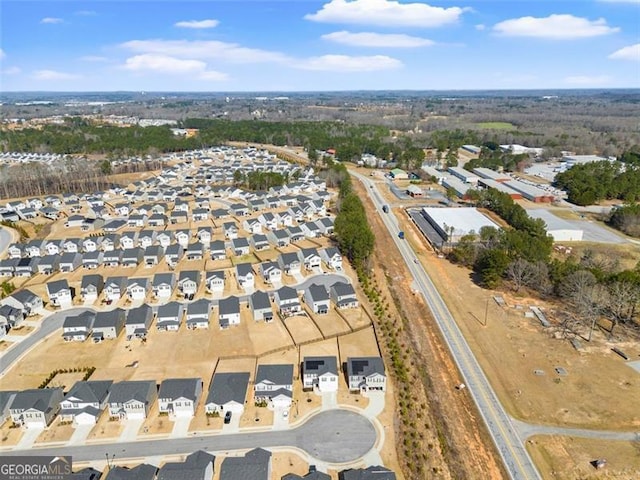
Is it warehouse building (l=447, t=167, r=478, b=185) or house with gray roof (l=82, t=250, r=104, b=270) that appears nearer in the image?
house with gray roof (l=82, t=250, r=104, b=270)

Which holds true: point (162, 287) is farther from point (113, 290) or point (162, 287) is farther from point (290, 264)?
point (290, 264)

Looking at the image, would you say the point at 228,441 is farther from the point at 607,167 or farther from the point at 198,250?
the point at 607,167

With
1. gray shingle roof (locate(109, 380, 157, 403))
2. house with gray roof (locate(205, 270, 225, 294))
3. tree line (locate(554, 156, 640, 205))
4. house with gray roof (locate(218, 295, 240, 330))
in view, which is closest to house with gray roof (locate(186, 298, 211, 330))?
house with gray roof (locate(218, 295, 240, 330))

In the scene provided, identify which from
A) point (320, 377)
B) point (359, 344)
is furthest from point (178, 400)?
point (359, 344)

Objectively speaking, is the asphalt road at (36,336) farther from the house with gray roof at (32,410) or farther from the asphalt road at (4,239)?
the asphalt road at (4,239)

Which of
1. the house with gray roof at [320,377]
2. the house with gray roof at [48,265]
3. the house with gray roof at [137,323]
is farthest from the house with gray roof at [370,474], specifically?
the house with gray roof at [48,265]

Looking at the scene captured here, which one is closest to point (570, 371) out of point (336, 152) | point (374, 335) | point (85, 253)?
point (374, 335)

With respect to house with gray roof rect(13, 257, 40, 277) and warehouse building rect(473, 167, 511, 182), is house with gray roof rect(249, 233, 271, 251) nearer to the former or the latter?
house with gray roof rect(13, 257, 40, 277)
